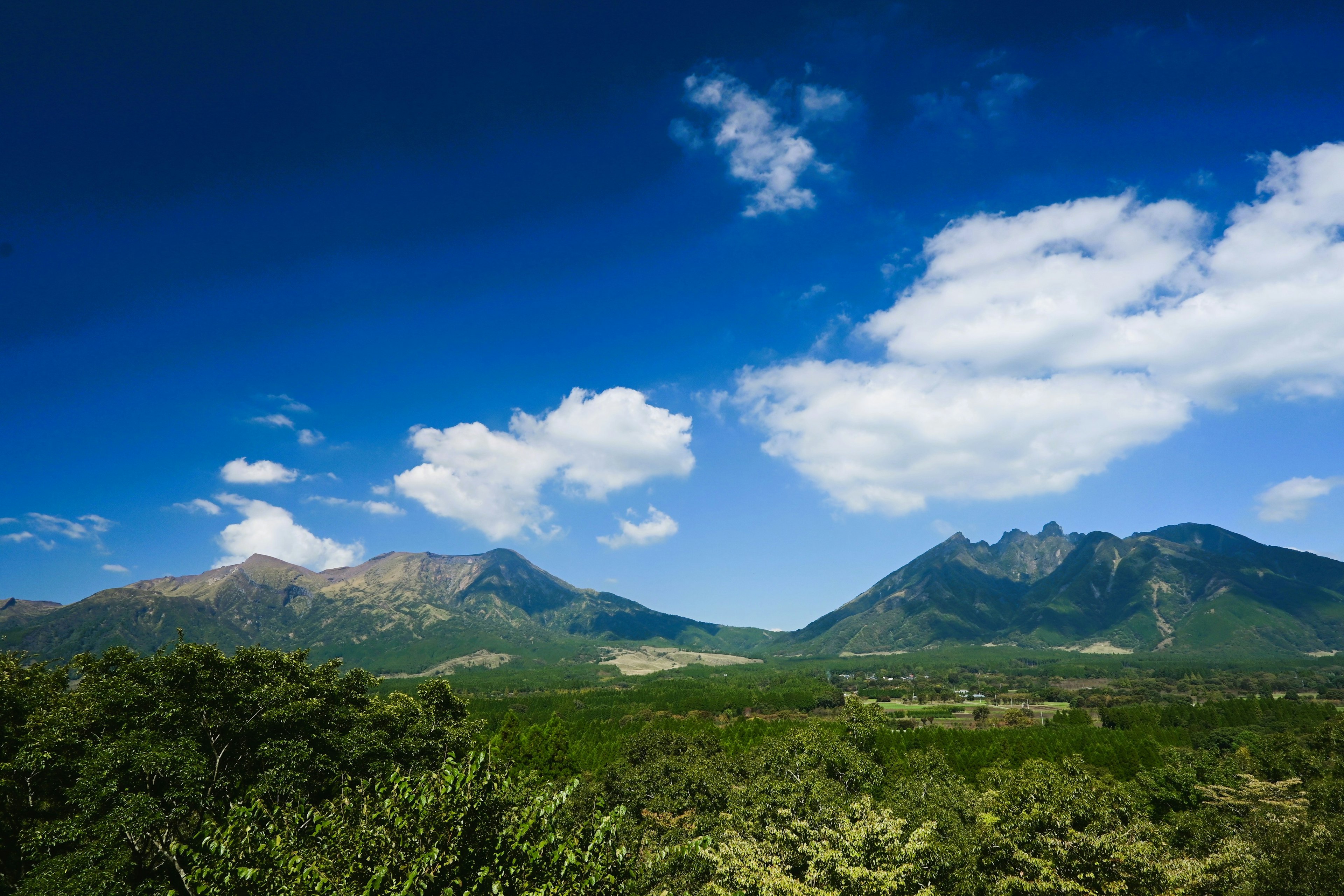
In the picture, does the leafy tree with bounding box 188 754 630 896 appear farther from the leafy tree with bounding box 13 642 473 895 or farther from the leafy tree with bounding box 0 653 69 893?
the leafy tree with bounding box 0 653 69 893

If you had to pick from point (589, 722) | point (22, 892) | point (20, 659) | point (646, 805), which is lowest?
point (589, 722)

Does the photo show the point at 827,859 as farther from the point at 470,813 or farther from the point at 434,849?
the point at 434,849

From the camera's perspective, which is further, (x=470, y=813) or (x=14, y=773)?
(x=14, y=773)

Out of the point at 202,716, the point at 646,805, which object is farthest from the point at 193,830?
the point at 646,805

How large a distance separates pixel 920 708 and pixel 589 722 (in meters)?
121

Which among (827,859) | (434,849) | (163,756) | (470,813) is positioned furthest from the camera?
(163,756)

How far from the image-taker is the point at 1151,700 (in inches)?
7333

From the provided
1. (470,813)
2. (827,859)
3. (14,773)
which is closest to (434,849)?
(470,813)

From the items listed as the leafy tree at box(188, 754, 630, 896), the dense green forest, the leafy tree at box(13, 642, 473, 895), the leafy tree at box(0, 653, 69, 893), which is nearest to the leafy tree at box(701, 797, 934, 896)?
the dense green forest

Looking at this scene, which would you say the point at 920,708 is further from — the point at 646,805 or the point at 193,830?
the point at 193,830

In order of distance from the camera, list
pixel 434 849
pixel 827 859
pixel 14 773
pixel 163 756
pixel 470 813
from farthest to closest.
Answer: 1. pixel 14 773
2. pixel 163 756
3. pixel 827 859
4. pixel 470 813
5. pixel 434 849

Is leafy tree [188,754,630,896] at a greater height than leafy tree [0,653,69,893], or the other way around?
leafy tree [188,754,630,896]

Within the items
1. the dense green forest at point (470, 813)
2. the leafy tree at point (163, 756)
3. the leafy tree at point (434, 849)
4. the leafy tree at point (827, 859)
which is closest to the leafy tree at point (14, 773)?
the dense green forest at point (470, 813)

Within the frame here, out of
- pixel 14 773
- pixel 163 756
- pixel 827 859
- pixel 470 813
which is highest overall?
pixel 470 813
